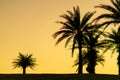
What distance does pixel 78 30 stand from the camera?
6406 cm

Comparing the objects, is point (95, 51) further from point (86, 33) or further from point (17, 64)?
point (17, 64)

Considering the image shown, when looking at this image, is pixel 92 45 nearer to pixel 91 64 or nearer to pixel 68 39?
pixel 91 64

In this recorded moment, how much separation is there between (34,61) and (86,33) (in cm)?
3729

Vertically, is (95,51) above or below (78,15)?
below
